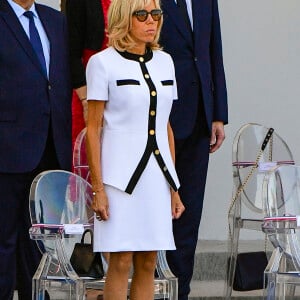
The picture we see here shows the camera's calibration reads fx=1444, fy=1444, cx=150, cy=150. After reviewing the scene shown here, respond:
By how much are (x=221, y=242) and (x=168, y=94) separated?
2.88 metres

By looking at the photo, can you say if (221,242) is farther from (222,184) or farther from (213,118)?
(213,118)

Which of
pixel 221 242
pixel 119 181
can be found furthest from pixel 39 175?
pixel 221 242

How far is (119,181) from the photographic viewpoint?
6.54 m

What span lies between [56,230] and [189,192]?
3.51 feet

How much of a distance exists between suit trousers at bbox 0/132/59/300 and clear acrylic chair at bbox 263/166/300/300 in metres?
1.10

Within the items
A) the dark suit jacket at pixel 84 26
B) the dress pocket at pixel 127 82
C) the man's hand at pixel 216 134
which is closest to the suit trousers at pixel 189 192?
the man's hand at pixel 216 134

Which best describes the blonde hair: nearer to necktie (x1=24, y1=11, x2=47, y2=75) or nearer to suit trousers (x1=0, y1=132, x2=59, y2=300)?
necktie (x1=24, y1=11, x2=47, y2=75)

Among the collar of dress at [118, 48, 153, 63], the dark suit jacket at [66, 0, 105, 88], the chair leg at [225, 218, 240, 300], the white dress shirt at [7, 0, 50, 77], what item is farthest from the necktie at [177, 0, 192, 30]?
the chair leg at [225, 218, 240, 300]

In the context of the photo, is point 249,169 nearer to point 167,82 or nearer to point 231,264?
point 231,264

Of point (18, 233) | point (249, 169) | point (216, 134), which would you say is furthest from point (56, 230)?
point (249, 169)

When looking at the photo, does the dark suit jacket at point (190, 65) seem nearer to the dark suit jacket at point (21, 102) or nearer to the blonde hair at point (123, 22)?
the dark suit jacket at point (21, 102)

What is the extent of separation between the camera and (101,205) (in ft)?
21.4

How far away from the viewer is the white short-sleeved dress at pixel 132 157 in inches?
257

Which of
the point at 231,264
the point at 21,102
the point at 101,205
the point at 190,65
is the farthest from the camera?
the point at 231,264
